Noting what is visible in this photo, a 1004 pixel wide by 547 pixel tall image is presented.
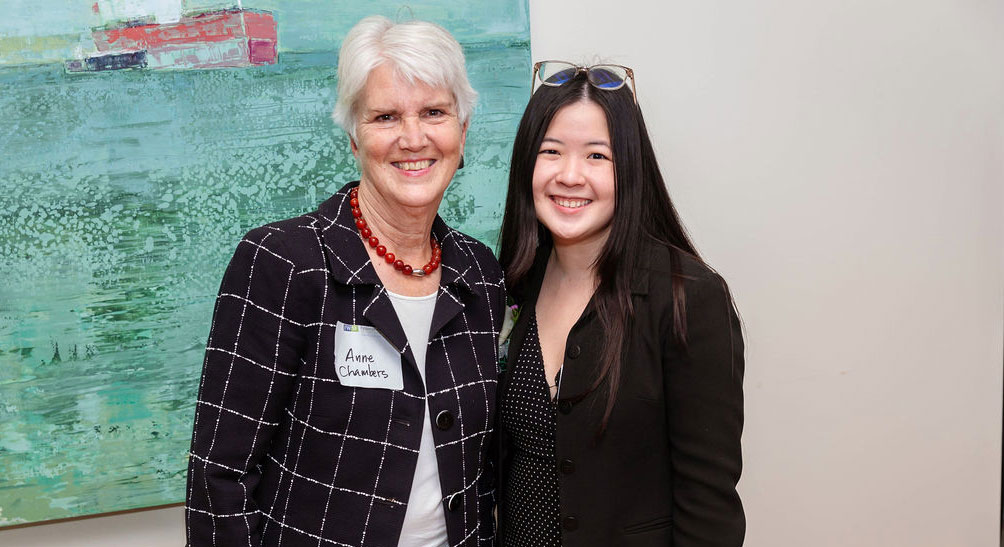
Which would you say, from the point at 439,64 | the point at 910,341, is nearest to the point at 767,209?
the point at 910,341

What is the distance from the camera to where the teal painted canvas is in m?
1.81

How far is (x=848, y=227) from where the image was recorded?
2.47 m

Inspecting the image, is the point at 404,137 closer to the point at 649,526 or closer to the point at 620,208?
the point at 620,208

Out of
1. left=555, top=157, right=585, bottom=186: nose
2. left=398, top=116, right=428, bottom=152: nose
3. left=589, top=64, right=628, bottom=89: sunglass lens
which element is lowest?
left=555, top=157, right=585, bottom=186: nose

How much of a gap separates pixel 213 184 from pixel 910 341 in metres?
2.16

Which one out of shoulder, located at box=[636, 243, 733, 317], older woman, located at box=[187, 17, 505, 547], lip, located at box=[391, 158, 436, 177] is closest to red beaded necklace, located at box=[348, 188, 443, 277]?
older woman, located at box=[187, 17, 505, 547]

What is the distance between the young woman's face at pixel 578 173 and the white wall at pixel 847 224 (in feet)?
2.25

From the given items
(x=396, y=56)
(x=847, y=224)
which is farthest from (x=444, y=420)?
(x=847, y=224)

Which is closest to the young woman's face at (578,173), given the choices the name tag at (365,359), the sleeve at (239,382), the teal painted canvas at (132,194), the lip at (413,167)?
the lip at (413,167)

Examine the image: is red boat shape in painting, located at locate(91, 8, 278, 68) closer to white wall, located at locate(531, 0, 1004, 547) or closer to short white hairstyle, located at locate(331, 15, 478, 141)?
short white hairstyle, located at locate(331, 15, 478, 141)

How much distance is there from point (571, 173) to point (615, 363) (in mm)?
357

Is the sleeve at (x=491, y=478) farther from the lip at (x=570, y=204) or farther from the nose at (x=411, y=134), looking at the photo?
the nose at (x=411, y=134)

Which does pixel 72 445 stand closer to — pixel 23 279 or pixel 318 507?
pixel 23 279

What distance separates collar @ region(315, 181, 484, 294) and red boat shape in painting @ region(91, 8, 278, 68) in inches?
21.4
